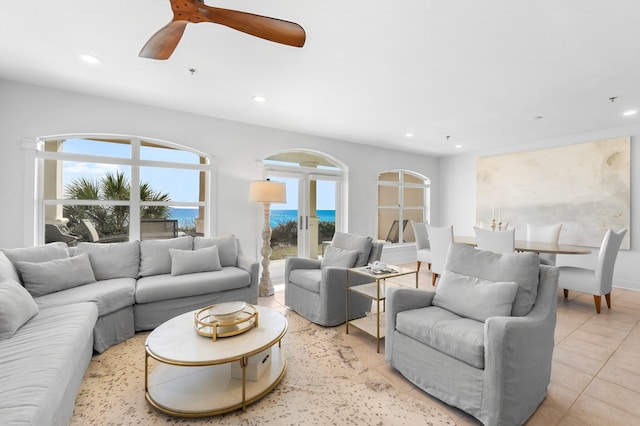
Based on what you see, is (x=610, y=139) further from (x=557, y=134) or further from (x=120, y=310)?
(x=120, y=310)

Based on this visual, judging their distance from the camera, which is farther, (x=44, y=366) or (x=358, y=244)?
(x=358, y=244)

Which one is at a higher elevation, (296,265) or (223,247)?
(223,247)

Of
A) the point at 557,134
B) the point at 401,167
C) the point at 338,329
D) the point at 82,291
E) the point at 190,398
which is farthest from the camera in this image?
the point at 401,167

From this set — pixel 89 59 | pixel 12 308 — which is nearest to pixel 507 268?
pixel 12 308

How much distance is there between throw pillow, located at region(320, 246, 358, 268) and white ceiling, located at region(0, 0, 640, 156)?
1820mm

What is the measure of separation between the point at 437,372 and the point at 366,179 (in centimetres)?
434

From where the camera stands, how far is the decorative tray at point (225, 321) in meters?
1.85

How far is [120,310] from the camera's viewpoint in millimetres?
2623

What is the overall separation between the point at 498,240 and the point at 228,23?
358 centimetres

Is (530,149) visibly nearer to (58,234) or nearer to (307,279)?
(307,279)

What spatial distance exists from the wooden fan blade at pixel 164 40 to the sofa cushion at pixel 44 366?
1.81m

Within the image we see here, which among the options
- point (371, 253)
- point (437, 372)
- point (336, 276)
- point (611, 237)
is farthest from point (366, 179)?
point (437, 372)

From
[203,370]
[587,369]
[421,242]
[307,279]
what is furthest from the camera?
[421,242]

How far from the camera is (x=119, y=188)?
3.67m
